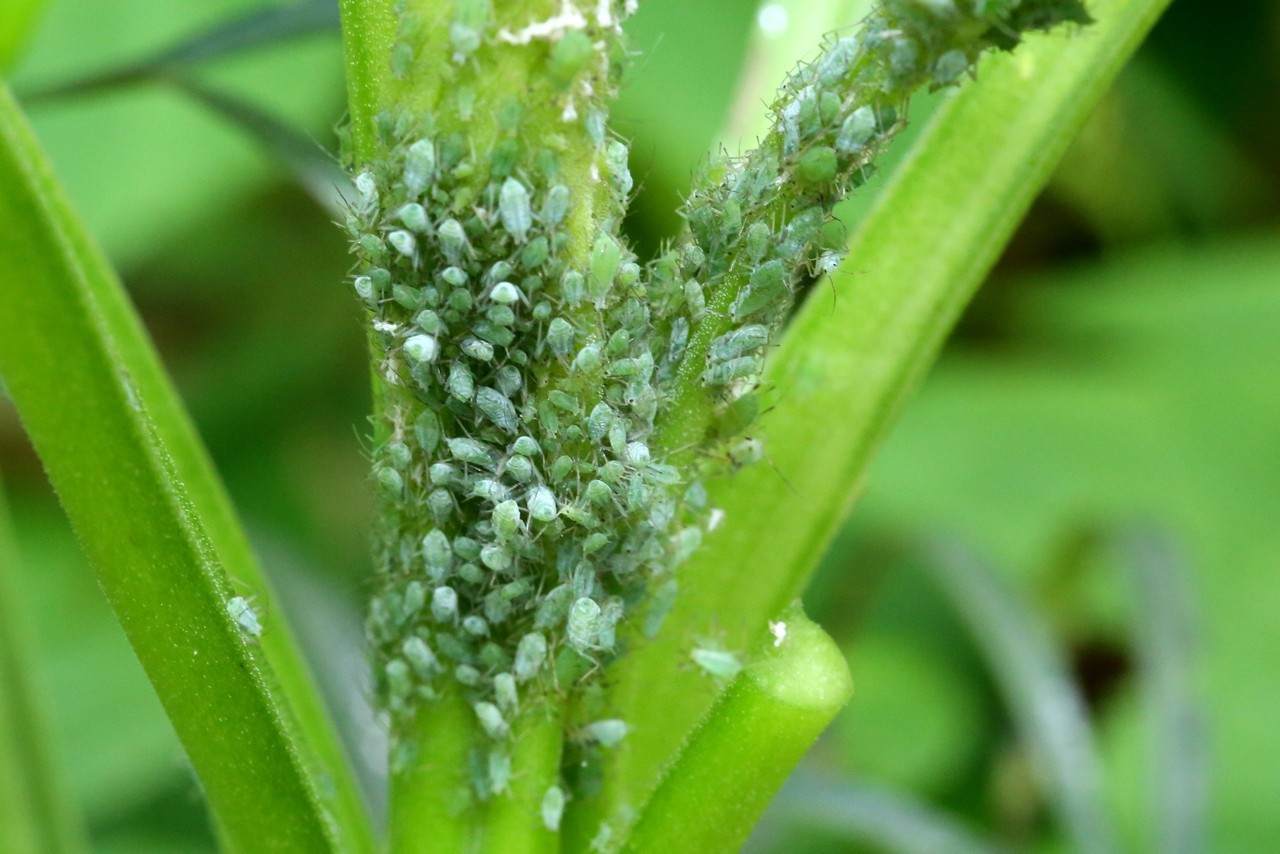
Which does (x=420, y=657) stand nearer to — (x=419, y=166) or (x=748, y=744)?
(x=748, y=744)

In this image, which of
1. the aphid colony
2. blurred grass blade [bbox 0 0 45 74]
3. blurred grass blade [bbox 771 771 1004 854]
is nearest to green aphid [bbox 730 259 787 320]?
the aphid colony

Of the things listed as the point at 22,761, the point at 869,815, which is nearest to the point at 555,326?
the point at 22,761

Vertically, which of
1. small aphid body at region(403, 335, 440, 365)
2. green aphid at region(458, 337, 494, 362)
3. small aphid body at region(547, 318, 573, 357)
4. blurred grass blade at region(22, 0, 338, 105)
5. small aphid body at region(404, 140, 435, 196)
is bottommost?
small aphid body at region(547, 318, 573, 357)

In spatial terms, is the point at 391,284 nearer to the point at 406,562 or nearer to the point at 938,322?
the point at 406,562

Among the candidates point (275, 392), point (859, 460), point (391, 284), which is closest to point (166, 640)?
point (391, 284)

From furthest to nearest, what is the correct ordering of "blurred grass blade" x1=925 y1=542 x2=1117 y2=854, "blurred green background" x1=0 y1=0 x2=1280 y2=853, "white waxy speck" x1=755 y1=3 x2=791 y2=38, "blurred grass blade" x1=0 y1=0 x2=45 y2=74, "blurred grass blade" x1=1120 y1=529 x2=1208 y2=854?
"blurred green background" x1=0 y1=0 x2=1280 y2=853, "blurred grass blade" x1=925 y1=542 x2=1117 y2=854, "blurred grass blade" x1=1120 y1=529 x2=1208 y2=854, "white waxy speck" x1=755 y1=3 x2=791 y2=38, "blurred grass blade" x1=0 y1=0 x2=45 y2=74

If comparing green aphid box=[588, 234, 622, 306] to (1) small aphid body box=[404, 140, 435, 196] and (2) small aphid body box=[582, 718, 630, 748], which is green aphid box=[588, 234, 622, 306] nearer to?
(1) small aphid body box=[404, 140, 435, 196]

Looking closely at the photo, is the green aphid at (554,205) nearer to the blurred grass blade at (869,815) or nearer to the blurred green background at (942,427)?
the blurred green background at (942,427)
